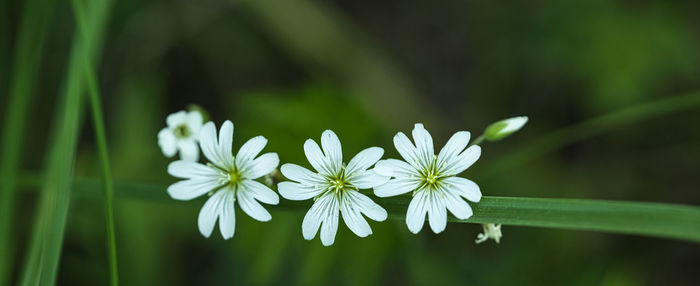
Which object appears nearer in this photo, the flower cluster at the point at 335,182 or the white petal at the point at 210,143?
the flower cluster at the point at 335,182

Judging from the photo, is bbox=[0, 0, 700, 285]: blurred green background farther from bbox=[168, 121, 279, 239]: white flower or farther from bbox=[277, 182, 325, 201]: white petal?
bbox=[277, 182, 325, 201]: white petal

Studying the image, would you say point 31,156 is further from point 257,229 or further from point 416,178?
point 416,178

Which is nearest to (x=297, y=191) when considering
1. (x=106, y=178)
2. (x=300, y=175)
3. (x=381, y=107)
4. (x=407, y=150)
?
(x=300, y=175)

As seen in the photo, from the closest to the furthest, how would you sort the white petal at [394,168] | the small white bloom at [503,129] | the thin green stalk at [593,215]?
the thin green stalk at [593,215] < the white petal at [394,168] < the small white bloom at [503,129]

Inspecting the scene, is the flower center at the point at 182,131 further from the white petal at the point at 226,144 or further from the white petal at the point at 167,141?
the white petal at the point at 226,144

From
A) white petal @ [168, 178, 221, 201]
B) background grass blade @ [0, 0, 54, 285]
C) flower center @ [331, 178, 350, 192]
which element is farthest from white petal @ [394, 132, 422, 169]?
background grass blade @ [0, 0, 54, 285]

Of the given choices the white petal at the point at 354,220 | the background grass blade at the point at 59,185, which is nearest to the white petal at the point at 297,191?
the white petal at the point at 354,220
